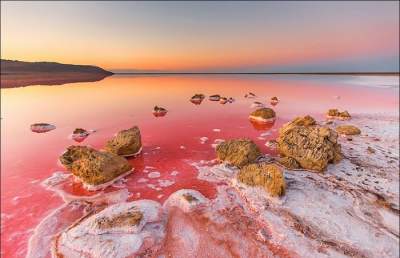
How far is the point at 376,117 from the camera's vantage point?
17609 mm

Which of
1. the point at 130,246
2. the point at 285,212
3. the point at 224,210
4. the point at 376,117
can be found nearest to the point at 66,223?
the point at 130,246

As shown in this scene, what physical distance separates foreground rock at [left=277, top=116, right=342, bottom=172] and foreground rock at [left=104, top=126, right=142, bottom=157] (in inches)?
224

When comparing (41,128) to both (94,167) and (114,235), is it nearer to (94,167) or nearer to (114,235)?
(94,167)

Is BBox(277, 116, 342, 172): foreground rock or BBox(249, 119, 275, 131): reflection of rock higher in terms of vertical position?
BBox(277, 116, 342, 172): foreground rock

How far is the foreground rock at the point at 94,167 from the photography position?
778 cm

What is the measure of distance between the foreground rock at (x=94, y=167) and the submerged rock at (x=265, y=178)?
392cm

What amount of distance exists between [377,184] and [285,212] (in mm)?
3636

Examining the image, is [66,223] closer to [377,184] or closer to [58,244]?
[58,244]

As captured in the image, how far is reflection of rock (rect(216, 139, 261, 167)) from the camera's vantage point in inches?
360

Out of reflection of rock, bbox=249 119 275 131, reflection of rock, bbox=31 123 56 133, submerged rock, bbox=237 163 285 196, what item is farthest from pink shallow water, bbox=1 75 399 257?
submerged rock, bbox=237 163 285 196

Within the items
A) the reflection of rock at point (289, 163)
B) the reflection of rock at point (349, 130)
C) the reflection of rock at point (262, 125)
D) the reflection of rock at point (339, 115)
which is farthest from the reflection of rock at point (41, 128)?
the reflection of rock at point (339, 115)

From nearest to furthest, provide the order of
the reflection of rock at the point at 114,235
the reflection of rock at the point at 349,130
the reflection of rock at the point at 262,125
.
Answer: the reflection of rock at the point at 114,235, the reflection of rock at the point at 349,130, the reflection of rock at the point at 262,125

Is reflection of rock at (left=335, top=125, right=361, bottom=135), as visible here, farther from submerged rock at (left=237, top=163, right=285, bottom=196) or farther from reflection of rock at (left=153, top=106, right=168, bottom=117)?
reflection of rock at (left=153, top=106, right=168, bottom=117)

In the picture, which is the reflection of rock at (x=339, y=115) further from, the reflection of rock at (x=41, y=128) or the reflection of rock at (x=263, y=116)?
the reflection of rock at (x=41, y=128)
